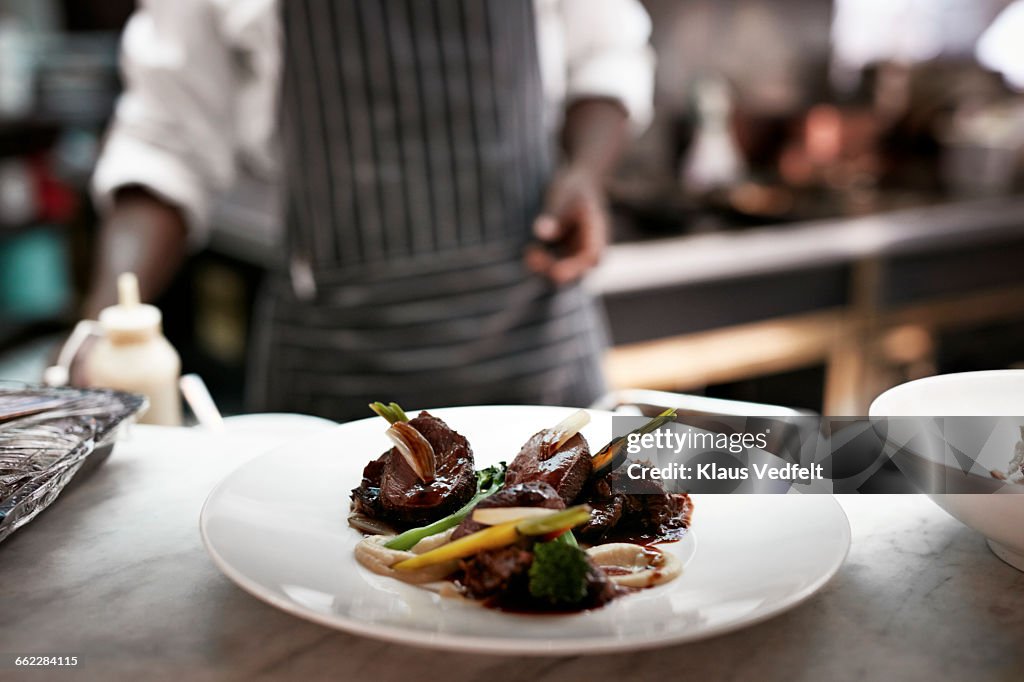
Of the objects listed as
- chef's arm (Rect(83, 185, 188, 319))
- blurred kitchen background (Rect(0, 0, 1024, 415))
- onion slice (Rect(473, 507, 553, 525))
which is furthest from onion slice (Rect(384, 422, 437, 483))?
blurred kitchen background (Rect(0, 0, 1024, 415))

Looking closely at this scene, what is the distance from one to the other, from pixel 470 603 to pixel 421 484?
15 centimetres

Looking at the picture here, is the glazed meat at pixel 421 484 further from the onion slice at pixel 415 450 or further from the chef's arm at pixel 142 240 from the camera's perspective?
the chef's arm at pixel 142 240

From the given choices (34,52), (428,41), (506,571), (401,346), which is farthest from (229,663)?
(34,52)

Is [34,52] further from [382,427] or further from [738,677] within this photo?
[738,677]

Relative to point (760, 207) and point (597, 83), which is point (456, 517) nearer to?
point (597, 83)

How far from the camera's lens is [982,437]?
85 cm

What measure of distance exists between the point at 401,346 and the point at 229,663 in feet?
3.52

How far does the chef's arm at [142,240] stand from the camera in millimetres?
1661

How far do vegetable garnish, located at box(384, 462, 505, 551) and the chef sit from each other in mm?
805

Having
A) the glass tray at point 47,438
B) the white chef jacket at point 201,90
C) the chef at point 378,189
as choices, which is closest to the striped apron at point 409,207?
the chef at point 378,189

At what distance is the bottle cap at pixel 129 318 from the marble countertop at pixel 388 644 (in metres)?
0.30

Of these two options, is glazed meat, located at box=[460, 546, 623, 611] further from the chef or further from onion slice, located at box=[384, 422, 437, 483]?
the chef

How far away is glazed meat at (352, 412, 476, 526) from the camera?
2.48 ft

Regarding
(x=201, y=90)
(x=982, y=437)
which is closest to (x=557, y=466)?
(x=982, y=437)
